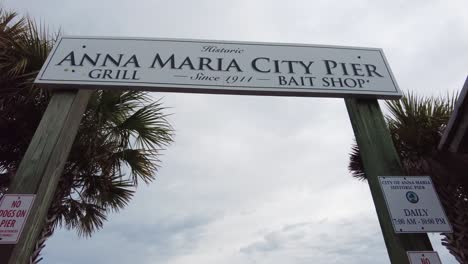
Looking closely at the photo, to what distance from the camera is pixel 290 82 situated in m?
2.62

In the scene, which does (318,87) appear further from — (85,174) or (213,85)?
(85,174)

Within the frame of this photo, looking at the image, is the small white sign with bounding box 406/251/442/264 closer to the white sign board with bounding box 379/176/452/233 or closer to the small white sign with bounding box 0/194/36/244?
the white sign board with bounding box 379/176/452/233

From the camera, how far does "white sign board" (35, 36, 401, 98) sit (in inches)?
101

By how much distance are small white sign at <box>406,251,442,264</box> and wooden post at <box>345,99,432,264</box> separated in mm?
36

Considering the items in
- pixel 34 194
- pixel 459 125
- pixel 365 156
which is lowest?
pixel 34 194

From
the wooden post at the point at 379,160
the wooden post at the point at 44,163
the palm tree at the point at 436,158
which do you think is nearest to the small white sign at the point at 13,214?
the wooden post at the point at 44,163

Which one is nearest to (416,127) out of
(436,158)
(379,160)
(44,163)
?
(436,158)

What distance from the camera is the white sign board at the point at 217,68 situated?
2.56 meters

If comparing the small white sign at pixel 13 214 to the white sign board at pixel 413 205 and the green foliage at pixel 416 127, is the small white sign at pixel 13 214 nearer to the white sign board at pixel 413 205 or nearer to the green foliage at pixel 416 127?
the white sign board at pixel 413 205

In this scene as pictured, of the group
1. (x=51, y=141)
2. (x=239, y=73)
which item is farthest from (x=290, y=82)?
(x=51, y=141)

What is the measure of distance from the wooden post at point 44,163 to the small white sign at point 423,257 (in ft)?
8.35

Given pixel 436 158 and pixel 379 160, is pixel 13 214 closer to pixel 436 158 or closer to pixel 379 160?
pixel 379 160

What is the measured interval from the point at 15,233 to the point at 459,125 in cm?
335

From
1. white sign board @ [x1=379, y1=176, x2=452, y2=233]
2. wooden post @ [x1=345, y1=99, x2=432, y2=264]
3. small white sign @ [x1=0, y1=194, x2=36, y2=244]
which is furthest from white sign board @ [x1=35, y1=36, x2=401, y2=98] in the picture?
small white sign @ [x1=0, y1=194, x2=36, y2=244]
